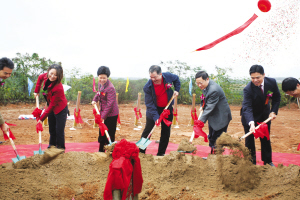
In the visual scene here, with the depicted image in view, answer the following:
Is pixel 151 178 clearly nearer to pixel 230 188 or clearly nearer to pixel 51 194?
pixel 230 188

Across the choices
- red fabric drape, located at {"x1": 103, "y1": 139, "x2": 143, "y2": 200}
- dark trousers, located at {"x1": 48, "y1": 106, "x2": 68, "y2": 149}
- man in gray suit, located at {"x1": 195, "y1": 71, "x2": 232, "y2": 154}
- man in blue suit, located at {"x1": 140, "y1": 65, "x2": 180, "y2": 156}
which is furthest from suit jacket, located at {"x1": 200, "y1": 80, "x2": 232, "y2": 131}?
dark trousers, located at {"x1": 48, "y1": 106, "x2": 68, "y2": 149}

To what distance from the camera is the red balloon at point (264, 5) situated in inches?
111

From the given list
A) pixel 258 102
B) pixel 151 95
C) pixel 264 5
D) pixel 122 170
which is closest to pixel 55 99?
pixel 151 95

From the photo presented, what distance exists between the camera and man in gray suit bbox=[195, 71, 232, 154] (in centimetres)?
285

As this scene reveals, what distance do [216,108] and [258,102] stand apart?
21.6 inches

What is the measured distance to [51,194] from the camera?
220 centimetres

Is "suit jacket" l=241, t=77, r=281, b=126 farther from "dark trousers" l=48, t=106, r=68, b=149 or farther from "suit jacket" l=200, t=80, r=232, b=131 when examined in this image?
"dark trousers" l=48, t=106, r=68, b=149

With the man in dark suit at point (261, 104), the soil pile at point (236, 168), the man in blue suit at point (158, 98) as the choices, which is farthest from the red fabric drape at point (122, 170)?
the man in dark suit at point (261, 104)

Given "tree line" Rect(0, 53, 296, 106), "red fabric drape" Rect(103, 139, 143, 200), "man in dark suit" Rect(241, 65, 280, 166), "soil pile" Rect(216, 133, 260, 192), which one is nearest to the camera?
"red fabric drape" Rect(103, 139, 143, 200)

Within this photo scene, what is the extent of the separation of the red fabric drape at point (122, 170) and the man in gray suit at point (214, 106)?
5.23 ft

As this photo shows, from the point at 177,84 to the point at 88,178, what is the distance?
6.12ft

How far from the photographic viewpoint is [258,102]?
2859 mm

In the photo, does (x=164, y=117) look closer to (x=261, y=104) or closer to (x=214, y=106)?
(x=214, y=106)

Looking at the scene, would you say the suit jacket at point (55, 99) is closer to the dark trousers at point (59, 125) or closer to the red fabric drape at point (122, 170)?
the dark trousers at point (59, 125)
